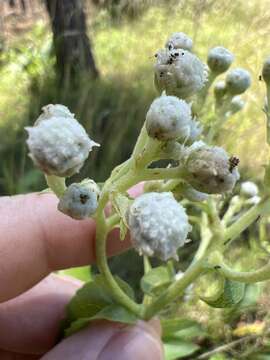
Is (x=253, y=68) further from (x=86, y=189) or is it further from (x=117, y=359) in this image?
(x=86, y=189)

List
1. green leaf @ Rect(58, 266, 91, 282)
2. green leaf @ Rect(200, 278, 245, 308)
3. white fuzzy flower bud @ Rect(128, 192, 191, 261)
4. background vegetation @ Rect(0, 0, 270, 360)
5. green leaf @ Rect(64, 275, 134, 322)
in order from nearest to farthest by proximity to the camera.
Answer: white fuzzy flower bud @ Rect(128, 192, 191, 261), green leaf @ Rect(200, 278, 245, 308), green leaf @ Rect(64, 275, 134, 322), green leaf @ Rect(58, 266, 91, 282), background vegetation @ Rect(0, 0, 270, 360)

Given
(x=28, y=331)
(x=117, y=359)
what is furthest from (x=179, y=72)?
(x=28, y=331)

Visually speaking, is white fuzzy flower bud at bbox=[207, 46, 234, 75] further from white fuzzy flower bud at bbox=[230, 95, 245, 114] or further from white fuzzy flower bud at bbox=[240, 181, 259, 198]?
white fuzzy flower bud at bbox=[240, 181, 259, 198]

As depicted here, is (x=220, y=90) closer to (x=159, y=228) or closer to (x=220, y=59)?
(x=220, y=59)

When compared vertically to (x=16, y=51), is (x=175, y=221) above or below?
above

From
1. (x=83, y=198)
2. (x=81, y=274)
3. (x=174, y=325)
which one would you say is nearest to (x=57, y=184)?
(x=83, y=198)

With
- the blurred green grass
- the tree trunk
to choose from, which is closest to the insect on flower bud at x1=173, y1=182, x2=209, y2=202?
the blurred green grass
